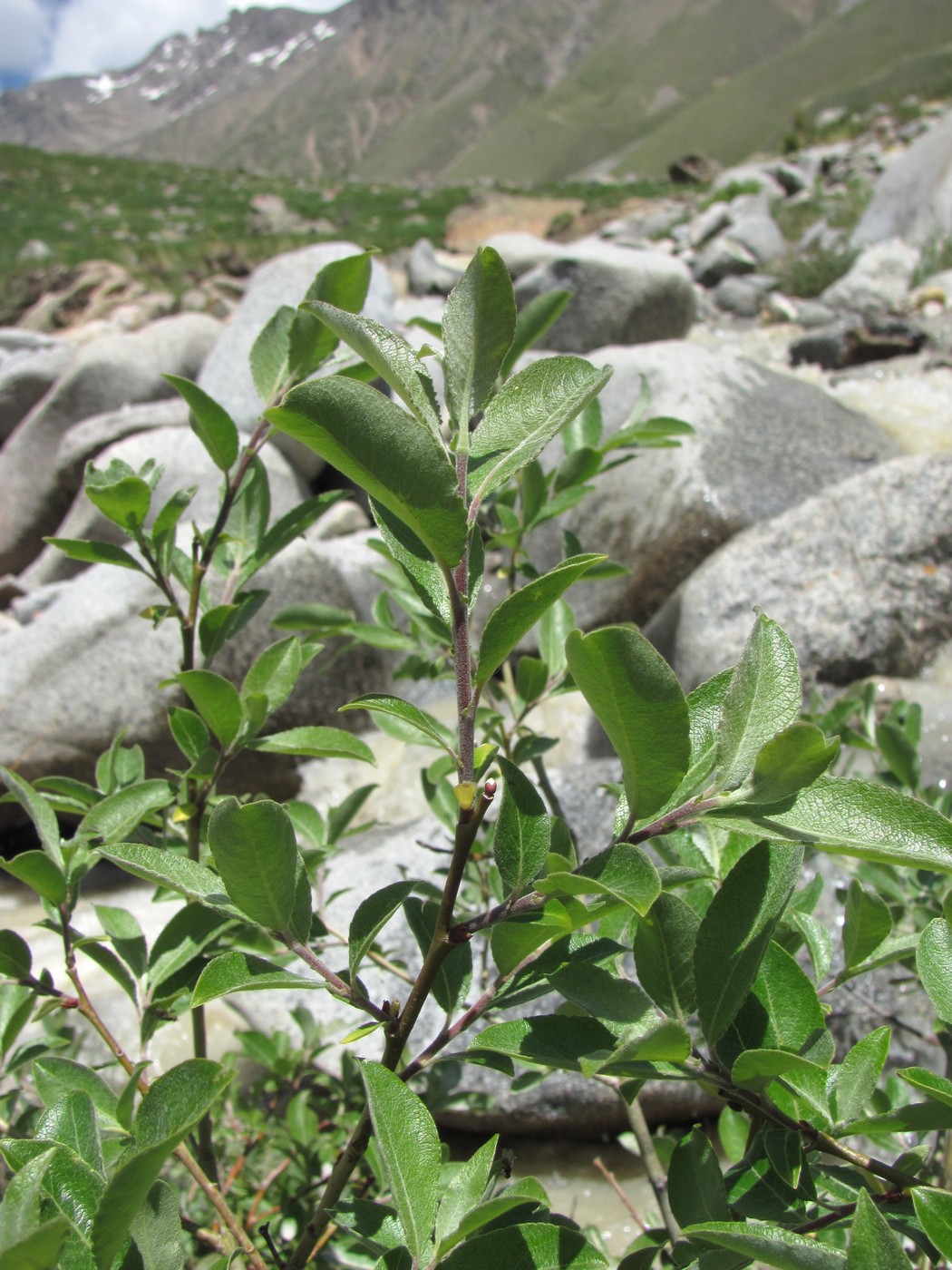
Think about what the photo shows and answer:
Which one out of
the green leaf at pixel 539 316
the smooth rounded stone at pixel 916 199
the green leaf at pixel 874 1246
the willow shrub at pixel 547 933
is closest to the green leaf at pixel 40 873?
the willow shrub at pixel 547 933

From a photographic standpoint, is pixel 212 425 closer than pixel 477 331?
No

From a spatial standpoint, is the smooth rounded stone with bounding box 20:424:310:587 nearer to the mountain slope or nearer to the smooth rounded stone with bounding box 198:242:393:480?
the smooth rounded stone with bounding box 198:242:393:480

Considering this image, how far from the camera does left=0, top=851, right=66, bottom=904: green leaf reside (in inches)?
26.3

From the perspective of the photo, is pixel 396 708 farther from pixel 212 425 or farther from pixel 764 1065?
pixel 212 425

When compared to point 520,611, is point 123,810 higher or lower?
lower

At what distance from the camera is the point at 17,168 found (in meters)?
28.8

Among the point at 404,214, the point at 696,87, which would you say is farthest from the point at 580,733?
the point at 696,87

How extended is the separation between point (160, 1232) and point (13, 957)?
356 mm

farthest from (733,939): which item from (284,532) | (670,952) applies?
(284,532)

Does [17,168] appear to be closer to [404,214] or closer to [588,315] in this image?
[404,214]

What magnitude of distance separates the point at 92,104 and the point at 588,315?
9356 inches

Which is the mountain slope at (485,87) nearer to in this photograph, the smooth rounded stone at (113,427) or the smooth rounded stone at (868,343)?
the smooth rounded stone at (868,343)

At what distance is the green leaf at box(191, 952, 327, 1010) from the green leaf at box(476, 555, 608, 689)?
20 centimetres

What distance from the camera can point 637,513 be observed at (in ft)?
14.2
